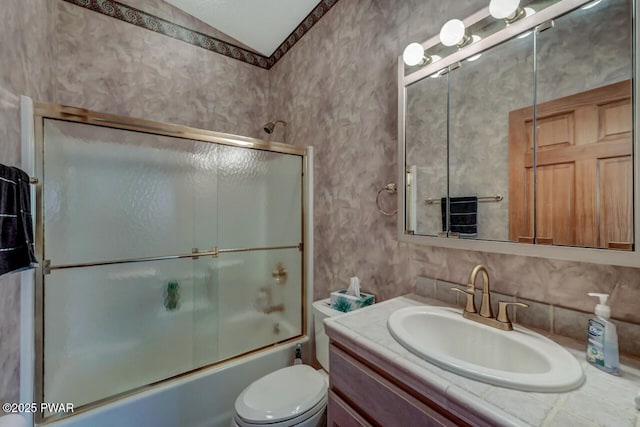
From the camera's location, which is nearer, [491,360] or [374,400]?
[374,400]

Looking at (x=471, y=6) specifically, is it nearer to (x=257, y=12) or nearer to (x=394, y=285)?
(x=394, y=285)

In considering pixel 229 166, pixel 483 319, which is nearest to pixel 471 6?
pixel 483 319

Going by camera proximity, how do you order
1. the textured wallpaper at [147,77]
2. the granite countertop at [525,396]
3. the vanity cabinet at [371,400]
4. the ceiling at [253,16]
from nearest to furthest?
the granite countertop at [525,396]
the vanity cabinet at [371,400]
the textured wallpaper at [147,77]
the ceiling at [253,16]

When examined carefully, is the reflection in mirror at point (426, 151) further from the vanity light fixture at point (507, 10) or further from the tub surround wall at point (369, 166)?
the vanity light fixture at point (507, 10)

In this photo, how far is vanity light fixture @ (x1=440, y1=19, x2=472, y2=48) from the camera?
1.02 metres

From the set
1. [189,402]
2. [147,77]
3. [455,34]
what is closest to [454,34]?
[455,34]

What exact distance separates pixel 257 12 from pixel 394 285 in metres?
2.21

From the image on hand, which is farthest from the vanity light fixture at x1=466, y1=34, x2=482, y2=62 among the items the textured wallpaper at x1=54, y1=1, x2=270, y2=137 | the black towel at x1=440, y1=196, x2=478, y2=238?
the textured wallpaper at x1=54, y1=1, x2=270, y2=137

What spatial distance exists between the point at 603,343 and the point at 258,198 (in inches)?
68.2

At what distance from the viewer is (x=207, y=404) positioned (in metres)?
1.54

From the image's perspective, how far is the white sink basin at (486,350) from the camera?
593 millimetres

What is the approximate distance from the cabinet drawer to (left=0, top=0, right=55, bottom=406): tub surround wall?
1.21 meters

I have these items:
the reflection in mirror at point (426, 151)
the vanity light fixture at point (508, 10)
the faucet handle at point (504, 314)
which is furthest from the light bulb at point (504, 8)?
the faucet handle at point (504, 314)

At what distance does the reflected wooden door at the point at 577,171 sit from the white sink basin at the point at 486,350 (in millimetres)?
323
